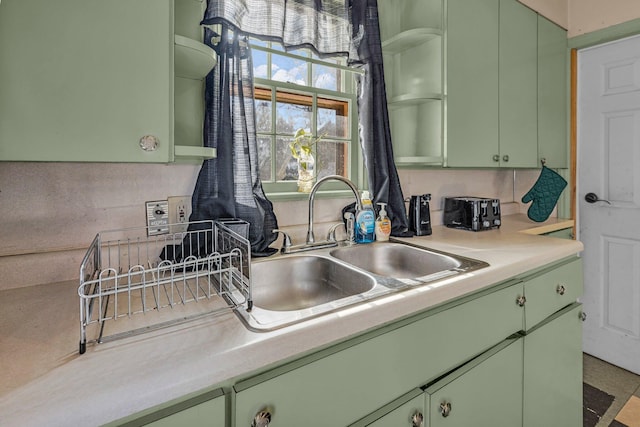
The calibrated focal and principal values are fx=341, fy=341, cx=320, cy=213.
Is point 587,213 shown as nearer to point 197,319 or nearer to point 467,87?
point 467,87

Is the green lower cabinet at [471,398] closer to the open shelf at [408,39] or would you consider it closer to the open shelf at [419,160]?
the open shelf at [419,160]

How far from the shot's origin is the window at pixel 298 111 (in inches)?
63.0

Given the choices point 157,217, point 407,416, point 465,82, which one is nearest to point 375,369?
point 407,416

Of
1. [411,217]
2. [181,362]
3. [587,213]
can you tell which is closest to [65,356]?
[181,362]

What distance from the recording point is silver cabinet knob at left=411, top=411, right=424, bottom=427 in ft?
3.10

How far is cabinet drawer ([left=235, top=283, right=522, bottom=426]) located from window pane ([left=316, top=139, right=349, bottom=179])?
99 centimetres

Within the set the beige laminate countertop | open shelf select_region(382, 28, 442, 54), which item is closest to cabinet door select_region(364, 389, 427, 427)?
the beige laminate countertop

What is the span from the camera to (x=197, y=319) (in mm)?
785

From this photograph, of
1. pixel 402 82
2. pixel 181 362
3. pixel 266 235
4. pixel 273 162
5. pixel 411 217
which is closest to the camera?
pixel 181 362

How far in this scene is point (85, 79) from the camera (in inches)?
32.2

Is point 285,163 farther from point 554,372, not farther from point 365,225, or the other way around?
point 554,372

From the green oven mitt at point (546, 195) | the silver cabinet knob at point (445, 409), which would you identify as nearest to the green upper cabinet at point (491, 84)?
the green oven mitt at point (546, 195)

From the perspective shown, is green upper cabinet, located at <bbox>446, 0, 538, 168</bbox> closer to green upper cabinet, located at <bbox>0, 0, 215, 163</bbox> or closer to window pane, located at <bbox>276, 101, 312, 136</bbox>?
window pane, located at <bbox>276, 101, 312, 136</bbox>

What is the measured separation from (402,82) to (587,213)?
67.9 inches
